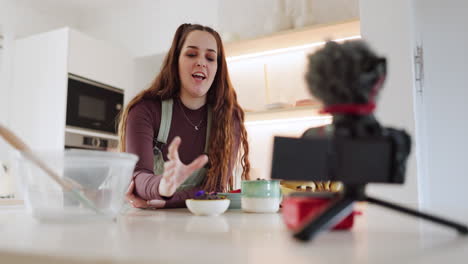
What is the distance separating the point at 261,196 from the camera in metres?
0.85

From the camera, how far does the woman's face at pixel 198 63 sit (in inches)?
59.9

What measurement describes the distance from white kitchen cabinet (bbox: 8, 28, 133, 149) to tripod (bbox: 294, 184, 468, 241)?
2.91m

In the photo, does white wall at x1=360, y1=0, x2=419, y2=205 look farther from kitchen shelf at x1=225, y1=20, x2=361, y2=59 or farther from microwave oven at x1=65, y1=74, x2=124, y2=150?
microwave oven at x1=65, y1=74, x2=124, y2=150

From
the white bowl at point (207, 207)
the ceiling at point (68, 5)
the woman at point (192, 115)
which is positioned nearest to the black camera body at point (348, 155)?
the white bowl at point (207, 207)

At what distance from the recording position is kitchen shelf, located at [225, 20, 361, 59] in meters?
2.37

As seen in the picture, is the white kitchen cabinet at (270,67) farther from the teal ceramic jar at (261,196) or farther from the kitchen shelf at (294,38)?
the teal ceramic jar at (261,196)

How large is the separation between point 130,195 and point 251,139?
6.14 feet

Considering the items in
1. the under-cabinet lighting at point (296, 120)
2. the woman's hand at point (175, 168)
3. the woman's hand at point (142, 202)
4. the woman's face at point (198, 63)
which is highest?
the woman's face at point (198, 63)

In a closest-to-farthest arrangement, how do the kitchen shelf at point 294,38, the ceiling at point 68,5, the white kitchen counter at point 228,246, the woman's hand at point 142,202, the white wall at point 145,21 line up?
the white kitchen counter at point 228,246 < the woman's hand at point 142,202 < the kitchen shelf at point 294,38 < the white wall at point 145,21 < the ceiling at point 68,5

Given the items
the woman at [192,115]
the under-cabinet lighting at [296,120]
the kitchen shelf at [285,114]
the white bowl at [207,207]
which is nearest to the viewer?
the white bowl at [207,207]

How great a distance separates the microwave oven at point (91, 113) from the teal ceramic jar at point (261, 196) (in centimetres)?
247

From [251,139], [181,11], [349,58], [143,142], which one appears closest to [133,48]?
[181,11]

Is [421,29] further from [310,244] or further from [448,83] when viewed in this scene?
[310,244]

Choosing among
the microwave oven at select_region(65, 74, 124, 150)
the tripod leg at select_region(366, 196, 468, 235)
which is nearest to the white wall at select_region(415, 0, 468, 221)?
the tripod leg at select_region(366, 196, 468, 235)
